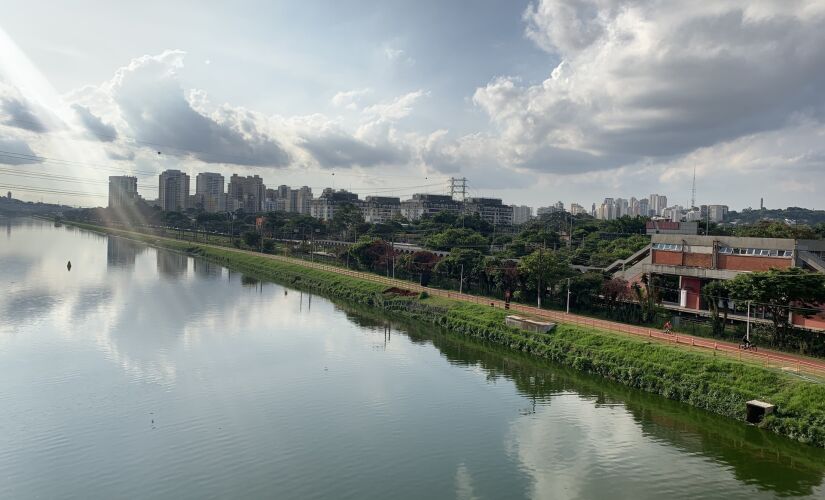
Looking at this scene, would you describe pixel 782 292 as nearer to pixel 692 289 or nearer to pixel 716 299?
pixel 716 299

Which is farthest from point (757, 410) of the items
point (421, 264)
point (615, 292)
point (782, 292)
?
point (421, 264)

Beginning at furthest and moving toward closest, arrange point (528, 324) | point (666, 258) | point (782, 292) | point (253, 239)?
point (253, 239), point (666, 258), point (528, 324), point (782, 292)

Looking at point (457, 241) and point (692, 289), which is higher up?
point (457, 241)

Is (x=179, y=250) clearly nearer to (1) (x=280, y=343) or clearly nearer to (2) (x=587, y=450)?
(1) (x=280, y=343)

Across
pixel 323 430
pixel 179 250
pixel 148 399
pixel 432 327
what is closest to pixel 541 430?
pixel 323 430

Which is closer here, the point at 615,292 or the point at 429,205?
the point at 615,292

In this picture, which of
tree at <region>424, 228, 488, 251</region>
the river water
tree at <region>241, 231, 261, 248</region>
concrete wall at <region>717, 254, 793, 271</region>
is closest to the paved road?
the river water
